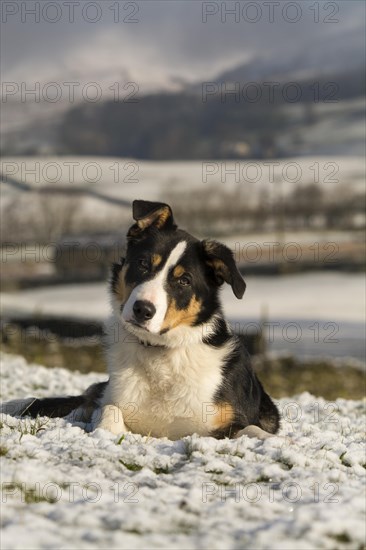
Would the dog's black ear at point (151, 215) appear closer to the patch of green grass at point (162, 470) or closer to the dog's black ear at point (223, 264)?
the dog's black ear at point (223, 264)

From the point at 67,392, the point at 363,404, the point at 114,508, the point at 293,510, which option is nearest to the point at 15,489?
the point at 114,508

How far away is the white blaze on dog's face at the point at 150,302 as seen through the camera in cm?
713

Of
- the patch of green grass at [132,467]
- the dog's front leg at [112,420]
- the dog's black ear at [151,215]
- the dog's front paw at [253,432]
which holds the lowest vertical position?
the dog's front paw at [253,432]

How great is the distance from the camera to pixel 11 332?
68.2 ft

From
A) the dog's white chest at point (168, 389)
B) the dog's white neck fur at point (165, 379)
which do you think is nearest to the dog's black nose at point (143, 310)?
the dog's white neck fur at point (165, 379)

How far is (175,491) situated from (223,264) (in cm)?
282

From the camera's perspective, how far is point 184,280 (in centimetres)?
764

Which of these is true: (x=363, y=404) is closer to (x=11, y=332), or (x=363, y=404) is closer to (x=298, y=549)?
(x=298, y=549)

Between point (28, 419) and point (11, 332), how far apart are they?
12.9m

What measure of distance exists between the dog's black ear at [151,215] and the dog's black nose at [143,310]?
121cm

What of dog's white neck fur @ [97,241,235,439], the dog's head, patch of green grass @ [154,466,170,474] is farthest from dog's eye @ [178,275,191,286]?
patch of green grass @ [154,466,170,474]

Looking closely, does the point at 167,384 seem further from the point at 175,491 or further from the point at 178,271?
the point at 175,491

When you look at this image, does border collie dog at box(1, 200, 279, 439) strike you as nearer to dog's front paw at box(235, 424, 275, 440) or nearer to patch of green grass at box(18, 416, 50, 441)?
dog's front paw at box(235, 424, 275, 440)

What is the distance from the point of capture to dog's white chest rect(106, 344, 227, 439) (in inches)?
303
